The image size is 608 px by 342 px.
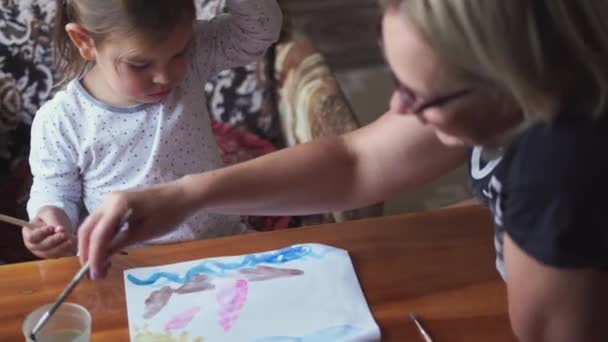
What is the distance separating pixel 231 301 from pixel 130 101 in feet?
1.60

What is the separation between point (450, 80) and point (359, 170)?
0.43m

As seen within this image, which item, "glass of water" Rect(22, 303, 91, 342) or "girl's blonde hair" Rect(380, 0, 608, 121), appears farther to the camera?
"glass of water" Rect(22, 303, 91, 342)

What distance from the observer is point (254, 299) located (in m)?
1.03

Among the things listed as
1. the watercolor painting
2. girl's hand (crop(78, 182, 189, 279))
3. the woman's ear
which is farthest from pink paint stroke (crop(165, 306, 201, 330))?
the woman's ear

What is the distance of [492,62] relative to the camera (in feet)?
2.24

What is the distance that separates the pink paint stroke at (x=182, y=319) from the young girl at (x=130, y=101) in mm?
295

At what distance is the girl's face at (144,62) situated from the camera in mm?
1249

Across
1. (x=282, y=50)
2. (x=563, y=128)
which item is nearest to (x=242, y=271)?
(x=563, y=128)

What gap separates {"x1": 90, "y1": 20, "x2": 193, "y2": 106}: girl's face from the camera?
1249 millimetres

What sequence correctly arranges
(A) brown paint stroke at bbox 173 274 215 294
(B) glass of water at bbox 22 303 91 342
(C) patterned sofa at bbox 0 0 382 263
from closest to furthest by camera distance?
1. (B) glass of water at bbox 22 303 91 342
2. (A) brown paint stroke at bbox 173 274 215 294
3. (C) patterned sofa at bbox 0 0 382 263

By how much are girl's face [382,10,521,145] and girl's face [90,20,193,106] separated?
54 centimetres

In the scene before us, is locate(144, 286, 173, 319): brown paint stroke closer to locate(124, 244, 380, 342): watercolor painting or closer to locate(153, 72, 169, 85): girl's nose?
locate(124, 244, 380, 342): watercolor painting

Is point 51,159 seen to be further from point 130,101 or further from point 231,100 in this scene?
point 231,100

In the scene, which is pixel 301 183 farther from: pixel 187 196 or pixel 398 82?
pixel 398 82
